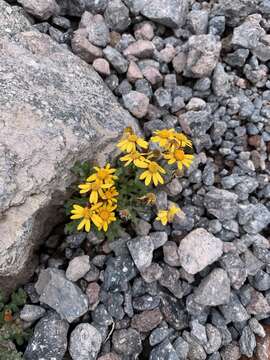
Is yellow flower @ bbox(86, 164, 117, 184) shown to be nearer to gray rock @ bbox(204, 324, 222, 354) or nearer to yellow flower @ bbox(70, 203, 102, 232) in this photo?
yellow flower @ bbox(70, 203, 102, 232)

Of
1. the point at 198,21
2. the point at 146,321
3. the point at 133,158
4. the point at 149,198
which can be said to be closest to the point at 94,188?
the point at 133,158

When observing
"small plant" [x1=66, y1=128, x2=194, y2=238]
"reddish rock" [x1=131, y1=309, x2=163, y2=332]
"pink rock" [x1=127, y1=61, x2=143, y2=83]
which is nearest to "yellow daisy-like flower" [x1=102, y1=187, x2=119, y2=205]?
"small plant" [x1=66, y1=128, x2=194, y2=238]

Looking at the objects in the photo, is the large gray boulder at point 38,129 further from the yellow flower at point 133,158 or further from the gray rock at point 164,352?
the gray rock at point 164,352

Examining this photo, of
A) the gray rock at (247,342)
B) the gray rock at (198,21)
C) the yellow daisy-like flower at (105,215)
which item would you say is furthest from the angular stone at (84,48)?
the gray rock at (247,342)

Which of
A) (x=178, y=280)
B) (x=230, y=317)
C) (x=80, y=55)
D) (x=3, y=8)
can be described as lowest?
(x=230, y=317)

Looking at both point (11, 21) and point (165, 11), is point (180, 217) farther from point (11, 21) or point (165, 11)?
point (11, 21)

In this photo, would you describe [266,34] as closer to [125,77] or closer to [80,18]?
[125,77]

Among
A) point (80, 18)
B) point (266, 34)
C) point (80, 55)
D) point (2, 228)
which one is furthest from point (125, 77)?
point (2, 228)
